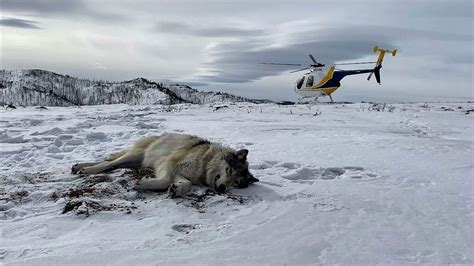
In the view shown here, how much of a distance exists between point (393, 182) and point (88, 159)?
574 centimetres

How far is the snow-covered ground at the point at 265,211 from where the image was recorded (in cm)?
339

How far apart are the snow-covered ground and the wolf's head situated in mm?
176

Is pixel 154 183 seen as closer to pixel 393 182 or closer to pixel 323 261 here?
pixel 323 261

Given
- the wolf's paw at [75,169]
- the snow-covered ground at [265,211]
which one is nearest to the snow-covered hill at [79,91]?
the snow-covered ground at [265,211]

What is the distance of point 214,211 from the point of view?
4551 mm

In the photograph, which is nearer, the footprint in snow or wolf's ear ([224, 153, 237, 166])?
wolf's ear ([224, 153, 237, 166])

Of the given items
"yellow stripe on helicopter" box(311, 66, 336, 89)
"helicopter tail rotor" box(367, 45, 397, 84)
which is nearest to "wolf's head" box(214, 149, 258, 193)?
"yellow stripe on helicopter" box(311, 66, 336, 89)

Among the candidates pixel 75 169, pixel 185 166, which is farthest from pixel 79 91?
pixel 185 166

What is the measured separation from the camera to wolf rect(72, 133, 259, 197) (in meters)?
5.38

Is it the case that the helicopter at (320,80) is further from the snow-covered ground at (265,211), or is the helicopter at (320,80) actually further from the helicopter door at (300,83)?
the snow-covered ground at (265,211)

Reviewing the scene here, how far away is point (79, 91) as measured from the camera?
327ft

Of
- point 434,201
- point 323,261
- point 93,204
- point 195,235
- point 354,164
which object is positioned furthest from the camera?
point 354,164

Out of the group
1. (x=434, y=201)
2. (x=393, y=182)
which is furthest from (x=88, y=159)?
(x=434, y=201)

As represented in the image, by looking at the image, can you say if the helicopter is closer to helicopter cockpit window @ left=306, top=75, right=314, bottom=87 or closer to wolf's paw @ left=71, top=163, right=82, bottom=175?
helicopter cockpit window @ left=306, top=75, right=314, bottom=87
